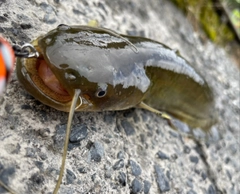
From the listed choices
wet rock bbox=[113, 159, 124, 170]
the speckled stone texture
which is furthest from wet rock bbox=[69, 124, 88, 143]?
wet rock bbox=[113, 159, 124, 170]

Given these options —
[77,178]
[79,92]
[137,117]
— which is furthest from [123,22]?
[77,178]

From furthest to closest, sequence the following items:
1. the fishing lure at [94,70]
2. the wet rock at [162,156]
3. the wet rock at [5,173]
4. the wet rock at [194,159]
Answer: the wet rock at [194,159] → the wet rock at [162,156] → the fishing lure at [94,70] → the wet rock at [5,173]

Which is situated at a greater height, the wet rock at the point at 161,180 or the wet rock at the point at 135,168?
the wet rock at the point at 135,168

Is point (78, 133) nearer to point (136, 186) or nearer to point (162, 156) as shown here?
point (136, 186)

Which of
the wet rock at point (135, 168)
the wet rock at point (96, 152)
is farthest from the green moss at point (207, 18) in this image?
the wet rock at point (96, 152)

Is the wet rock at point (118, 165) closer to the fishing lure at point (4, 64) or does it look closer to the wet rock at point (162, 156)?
the wet rock at point (162, 156)

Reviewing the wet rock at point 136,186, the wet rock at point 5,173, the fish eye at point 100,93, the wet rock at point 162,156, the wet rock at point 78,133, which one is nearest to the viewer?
the wet rock at point 5,173
